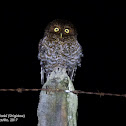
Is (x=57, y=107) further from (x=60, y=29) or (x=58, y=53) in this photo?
(x=60, y=29)

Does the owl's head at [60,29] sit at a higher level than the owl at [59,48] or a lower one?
higher

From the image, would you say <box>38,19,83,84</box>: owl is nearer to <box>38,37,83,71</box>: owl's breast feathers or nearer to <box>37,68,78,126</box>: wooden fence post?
<box>38,37,83,71</box>: owl's breast feathers

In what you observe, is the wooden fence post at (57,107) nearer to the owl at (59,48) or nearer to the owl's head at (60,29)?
the owl at (59,48)

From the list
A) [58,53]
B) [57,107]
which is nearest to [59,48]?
[58,53]

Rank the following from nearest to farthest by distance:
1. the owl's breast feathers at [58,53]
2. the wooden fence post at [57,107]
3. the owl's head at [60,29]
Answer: the wooden fence post at [57,107] → the owl's breast feathers at [58,53] → the owl's head at [60,29]

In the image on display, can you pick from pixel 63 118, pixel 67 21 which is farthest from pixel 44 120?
pixel 67 21

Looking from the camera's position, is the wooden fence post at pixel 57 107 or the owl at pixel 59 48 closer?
the wooden fence post at pixel 57 107

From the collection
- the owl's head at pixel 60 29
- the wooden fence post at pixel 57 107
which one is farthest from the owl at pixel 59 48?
the wooden fence post at pixel 57 107

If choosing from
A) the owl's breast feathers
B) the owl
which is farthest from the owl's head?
the owl's breast feathers
